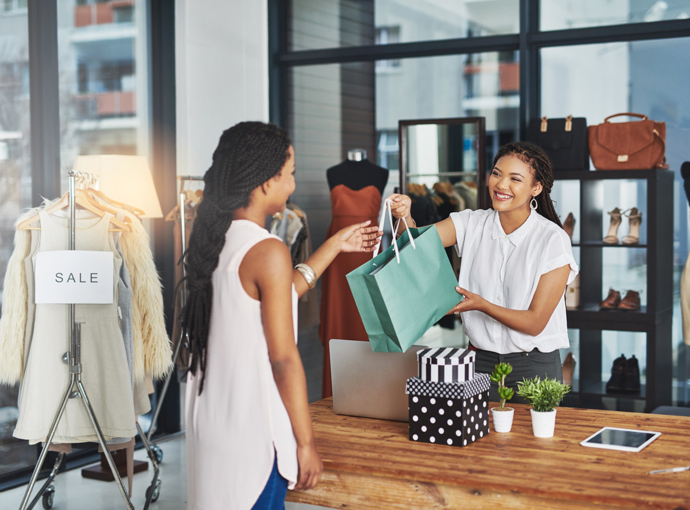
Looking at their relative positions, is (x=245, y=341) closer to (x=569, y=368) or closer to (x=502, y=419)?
(x=502, y=419)

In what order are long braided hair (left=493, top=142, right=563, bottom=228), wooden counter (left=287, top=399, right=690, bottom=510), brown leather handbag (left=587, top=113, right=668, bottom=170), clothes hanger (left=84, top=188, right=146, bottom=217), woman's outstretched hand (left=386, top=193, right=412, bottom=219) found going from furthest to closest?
brown leather handbag (left=587, top=113, right=668, bottom=170) < clothes hanger (left=84, top=188, right=146, bottom=217) < long braided hair (left=493, top=142, right=563, bottom=228) < woman's outstretched hand (left=386, top=193, right=412, bottom=219) < wooden counter (left=287, top=399, right=690, bottom=510)

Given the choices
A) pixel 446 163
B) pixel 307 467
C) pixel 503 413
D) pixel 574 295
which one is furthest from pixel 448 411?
pixel 446 163

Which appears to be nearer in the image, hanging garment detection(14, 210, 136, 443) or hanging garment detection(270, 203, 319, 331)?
hanging garment detection(14, 210, 136, 443)

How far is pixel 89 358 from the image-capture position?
3.36m

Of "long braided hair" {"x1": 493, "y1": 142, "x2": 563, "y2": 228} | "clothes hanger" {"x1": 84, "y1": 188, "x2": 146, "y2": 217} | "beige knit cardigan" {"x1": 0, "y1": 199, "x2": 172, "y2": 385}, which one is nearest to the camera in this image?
"long braided hair" {"x1": 493, "y1": 142, "x2": 563, "y2": 228}

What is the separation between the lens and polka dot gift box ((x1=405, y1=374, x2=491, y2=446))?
198 cm

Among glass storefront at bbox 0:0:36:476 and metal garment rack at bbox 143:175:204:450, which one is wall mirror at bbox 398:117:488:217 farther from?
glass storefront at bbox 0:0:36:476

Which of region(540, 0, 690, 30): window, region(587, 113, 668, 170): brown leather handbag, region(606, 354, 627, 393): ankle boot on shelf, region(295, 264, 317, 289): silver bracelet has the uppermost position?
region(540, 0, 690, 30): window

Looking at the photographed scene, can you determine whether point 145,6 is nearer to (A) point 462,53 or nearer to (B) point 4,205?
(B) point 4,205

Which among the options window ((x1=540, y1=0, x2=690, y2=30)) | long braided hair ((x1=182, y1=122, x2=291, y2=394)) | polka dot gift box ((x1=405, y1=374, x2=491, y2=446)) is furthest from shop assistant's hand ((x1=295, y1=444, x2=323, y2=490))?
window ((x1=540, y1=0, x2=690, y2=30))

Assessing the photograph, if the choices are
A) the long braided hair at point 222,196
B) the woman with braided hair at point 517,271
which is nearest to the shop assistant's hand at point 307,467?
the long braided hair at point 222,196

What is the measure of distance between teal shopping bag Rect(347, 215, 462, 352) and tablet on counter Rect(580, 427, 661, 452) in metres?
0.55

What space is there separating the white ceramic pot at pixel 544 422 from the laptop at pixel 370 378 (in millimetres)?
351

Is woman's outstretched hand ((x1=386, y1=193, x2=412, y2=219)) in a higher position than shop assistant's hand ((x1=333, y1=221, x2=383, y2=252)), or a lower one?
higher
